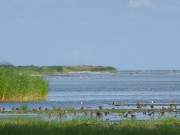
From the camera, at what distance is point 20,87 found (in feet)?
201

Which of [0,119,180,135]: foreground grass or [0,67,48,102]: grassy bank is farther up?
[0,67,48,102]: grassy bank

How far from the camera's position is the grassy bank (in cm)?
5969

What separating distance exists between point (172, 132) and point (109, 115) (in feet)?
52.7

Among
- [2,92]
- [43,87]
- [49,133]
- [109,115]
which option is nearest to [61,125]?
[49,133]

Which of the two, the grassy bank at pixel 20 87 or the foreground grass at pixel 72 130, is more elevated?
the grassy bank at pixel 20 87

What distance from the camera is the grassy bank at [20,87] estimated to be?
196 feet

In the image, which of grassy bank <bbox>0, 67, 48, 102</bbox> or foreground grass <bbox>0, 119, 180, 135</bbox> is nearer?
foreground grass <bbox>0, 119, 180, 135</bbox>

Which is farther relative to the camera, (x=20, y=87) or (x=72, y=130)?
(x=20, y=87)

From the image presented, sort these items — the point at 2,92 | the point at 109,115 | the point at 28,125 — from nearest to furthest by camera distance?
the point at 28,125
the point at 109,115
the point at 2,92

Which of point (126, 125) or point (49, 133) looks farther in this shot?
point (126, 125)

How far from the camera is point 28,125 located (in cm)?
2934

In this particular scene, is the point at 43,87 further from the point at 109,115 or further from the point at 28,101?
the point at 109,115

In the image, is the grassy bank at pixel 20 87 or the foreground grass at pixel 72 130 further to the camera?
the grassy bank at pixel 20 87

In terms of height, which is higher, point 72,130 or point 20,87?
point 20,87
